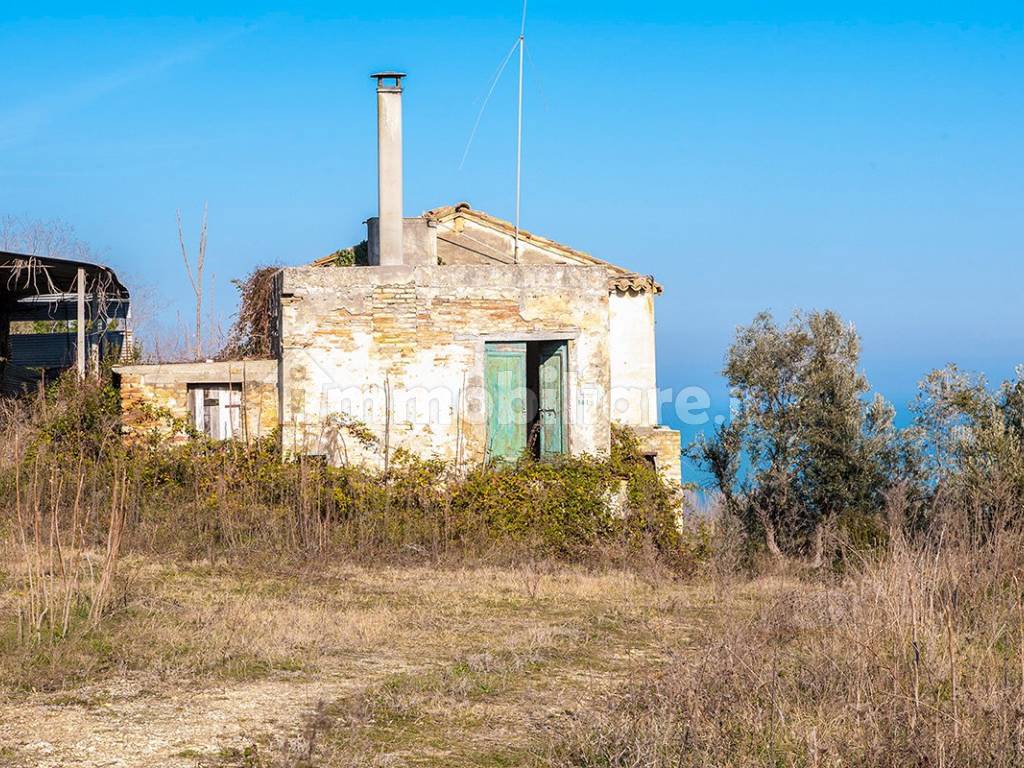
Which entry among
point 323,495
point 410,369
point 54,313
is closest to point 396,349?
point 410,369

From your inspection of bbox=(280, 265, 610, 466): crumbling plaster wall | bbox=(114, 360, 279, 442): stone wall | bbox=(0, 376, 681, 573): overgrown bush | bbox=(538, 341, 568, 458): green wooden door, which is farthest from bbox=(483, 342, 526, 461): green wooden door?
bbox=(114, 360, 279, 442): stone wall

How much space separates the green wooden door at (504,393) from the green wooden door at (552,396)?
354mm

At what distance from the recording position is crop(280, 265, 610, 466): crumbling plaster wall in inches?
566

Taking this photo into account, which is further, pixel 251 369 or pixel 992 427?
pixel 992 427

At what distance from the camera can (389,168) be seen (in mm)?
15547

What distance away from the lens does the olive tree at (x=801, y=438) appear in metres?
17.9

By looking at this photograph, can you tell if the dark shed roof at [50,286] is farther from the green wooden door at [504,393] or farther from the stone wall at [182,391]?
the green wooden door at [504,393]

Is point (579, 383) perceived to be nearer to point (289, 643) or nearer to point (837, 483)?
point (837, 483)

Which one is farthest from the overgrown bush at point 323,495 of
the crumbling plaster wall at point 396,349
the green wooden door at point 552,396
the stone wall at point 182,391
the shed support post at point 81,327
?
the shed support post at point 81,327

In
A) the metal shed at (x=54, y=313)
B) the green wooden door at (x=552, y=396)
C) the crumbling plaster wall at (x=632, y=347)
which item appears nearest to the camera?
the green wooden door at (x=552, y=396)

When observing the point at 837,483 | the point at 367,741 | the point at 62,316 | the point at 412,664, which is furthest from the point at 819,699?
the point at 62,316

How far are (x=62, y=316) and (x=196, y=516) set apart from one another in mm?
10650

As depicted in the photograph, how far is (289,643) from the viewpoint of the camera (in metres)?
7.43

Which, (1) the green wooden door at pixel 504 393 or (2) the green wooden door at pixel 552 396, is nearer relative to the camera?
(1) the green wooden door at pixel 504 393
